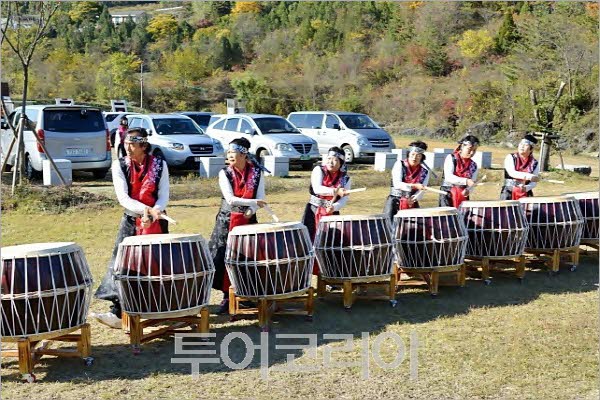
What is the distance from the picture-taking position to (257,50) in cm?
5906

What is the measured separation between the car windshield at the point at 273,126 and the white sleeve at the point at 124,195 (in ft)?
38.6

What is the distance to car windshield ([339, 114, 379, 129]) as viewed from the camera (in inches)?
763

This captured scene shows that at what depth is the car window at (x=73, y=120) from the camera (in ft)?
46.8

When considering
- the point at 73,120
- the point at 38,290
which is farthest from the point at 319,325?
the point at 73,120

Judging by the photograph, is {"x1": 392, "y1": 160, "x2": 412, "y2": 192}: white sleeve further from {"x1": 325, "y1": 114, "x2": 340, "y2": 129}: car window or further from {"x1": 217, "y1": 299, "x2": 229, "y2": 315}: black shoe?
{"x1": 325, "y1": 114, "x2": 340, "y2": 129}: car window

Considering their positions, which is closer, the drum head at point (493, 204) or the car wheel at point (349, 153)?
the drum head at point (493, 204)

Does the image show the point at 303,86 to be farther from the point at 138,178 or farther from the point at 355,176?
the point at 138,178

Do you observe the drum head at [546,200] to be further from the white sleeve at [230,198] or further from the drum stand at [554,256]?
the white sleeve at [230,198]

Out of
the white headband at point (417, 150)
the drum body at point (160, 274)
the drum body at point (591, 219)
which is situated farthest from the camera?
the drum body at point (591, 219)

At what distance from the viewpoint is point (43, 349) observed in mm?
5215

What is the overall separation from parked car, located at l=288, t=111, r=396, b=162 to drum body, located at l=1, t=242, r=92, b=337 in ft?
45.9

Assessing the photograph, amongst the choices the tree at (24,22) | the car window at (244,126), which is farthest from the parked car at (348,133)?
the tree at (24,22)

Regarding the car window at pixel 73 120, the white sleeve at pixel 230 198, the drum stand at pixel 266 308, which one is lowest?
the drum stand at pixel 266 308

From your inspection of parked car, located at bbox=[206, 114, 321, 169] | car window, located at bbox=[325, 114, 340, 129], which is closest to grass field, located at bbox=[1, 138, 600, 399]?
parked car, located at bbox=[206, 114, 321, 169]
